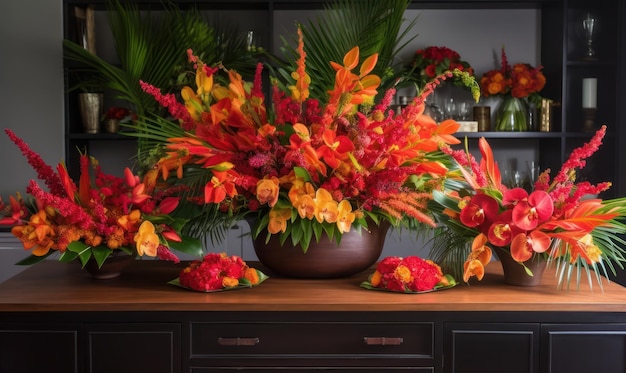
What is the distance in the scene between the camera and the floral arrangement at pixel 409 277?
5.67 feet

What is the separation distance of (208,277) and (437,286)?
51cm

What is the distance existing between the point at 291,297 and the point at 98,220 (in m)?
0.48

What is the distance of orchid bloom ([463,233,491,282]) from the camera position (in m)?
1.68

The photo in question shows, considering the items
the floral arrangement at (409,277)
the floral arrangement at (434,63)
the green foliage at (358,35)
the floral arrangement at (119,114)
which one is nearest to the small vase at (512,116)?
the floral arrangement at (434,63)

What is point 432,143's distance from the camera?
1.80 metres

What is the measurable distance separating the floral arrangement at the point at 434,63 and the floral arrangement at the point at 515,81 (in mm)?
153

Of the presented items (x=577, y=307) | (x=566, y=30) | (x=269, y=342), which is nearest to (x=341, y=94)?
(x=269, y=342)

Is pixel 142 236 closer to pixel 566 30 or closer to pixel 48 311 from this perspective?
pixel 48 311

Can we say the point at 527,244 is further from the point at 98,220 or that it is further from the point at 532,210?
the point at 98,220

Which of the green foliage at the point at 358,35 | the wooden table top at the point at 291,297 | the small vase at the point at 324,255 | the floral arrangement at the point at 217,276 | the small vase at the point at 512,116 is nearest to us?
the wooden table top at the point at 291,297

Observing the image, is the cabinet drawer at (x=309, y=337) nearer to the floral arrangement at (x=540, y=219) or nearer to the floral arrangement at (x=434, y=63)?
the floral arrangement at (x=540, y=219)

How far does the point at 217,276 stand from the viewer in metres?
1.77

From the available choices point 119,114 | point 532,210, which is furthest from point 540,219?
point 119,114

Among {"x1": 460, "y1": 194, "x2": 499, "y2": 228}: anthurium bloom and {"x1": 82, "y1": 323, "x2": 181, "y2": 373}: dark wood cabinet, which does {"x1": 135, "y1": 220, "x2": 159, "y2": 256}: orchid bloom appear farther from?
{"x1": 460, "y1": 194, "x2": 499, "y2": 228}: anthurium bloom
